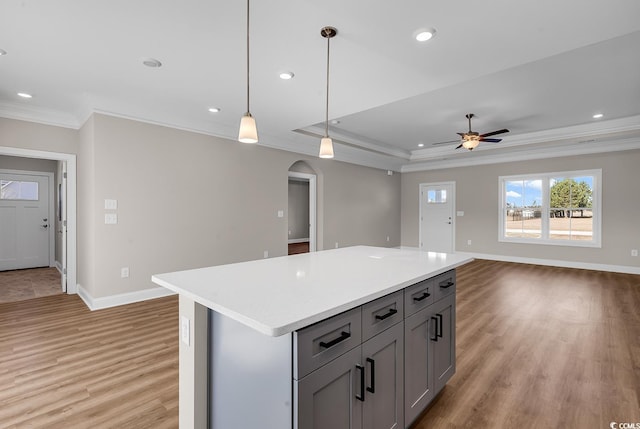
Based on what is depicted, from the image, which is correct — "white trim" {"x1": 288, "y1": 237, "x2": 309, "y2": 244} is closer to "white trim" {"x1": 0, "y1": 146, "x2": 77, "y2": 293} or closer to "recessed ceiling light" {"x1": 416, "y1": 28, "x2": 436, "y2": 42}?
"white trim" {"x1": 0, "y1": 146, "x2": 77, "y2": 293}

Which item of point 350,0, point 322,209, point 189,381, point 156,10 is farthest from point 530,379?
point 322,209

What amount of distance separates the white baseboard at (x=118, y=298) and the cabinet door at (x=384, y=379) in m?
3.71

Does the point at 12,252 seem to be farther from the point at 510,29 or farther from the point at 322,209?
the point at 510,29

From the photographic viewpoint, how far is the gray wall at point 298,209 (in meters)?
10.8

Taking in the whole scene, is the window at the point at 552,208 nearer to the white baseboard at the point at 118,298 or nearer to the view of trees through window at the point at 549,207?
the view of trees through window at the point at 549,207

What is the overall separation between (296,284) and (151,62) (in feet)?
8.48

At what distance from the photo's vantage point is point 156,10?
2.07 meters

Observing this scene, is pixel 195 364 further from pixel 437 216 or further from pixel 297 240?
pixel 297 240

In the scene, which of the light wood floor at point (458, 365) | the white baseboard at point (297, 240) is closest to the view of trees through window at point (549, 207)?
the light wood floor at point (458, 365)

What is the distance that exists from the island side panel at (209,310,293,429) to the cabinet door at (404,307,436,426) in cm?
77

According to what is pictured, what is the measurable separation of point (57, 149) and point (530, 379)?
19.0 feet

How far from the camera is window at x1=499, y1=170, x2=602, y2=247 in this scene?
6.20 m

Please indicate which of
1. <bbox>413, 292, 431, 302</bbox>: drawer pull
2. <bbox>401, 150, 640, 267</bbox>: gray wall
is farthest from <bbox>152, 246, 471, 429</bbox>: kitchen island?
<bbox>401, 150, 640, 267</bbox>: gray wall

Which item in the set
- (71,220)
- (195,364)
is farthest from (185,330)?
(71,220)
